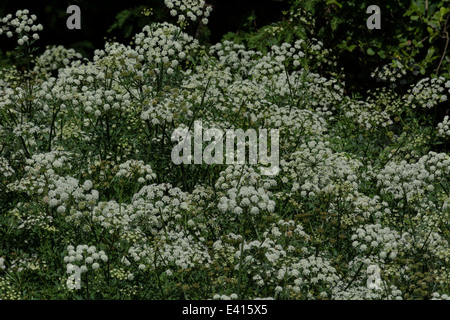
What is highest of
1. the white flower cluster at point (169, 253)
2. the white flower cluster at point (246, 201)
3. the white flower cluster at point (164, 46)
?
the white flower cluster at point (164, 46)

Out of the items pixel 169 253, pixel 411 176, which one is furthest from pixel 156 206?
pixel 411 176

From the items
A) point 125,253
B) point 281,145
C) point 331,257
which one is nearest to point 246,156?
point 281,145

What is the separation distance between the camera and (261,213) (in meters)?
6.59

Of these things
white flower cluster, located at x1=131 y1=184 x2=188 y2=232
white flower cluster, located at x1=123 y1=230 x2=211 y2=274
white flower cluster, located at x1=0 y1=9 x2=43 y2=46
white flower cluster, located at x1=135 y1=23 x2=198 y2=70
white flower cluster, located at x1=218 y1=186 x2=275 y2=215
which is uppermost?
white flower cluster, located at x1=0 y1=9 x2=43 y2=46

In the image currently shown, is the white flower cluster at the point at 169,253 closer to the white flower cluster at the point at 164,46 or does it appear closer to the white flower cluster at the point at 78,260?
the white flower cluster at the point at 78,260

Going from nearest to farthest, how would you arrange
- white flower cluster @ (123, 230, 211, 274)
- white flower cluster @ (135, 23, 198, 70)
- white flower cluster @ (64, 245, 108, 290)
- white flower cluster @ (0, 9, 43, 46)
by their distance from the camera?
1. white flower cluster @ (64, 245, 108, 290)
2. white flower cluster @ (123, 230, 211, 274)
3. white flower cluster @ (135, 23, 198, 70)
4. white flower cluster @ (0, 9, 43, 46)

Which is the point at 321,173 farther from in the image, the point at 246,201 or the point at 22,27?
the point at 22,27

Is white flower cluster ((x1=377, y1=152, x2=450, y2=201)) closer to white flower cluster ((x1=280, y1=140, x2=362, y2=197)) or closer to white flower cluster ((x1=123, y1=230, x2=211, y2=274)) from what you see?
white flower cluster ((x1=280, y1=140, x2=362, y2=197))

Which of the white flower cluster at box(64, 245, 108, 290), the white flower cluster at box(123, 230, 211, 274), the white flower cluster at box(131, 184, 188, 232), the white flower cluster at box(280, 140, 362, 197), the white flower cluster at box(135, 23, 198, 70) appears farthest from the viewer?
the white flower cluster at box(135, 23, 198, 70)

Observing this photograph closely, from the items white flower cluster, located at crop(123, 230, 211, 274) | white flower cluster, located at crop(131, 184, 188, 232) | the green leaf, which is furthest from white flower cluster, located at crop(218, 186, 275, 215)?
the green leaf

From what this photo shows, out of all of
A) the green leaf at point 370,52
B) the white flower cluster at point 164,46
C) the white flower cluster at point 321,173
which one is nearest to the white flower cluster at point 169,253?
the white flower cluster at point 321,173

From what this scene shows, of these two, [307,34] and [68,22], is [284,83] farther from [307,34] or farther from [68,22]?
[68,22]

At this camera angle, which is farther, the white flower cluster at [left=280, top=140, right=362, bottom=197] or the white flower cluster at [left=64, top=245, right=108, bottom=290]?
the white flower cluster at [left=280, top=140, right=362, bottom=197]

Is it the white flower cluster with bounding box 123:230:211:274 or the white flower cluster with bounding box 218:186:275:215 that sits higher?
the white flower cluster with bounding box 218:186:275:215
